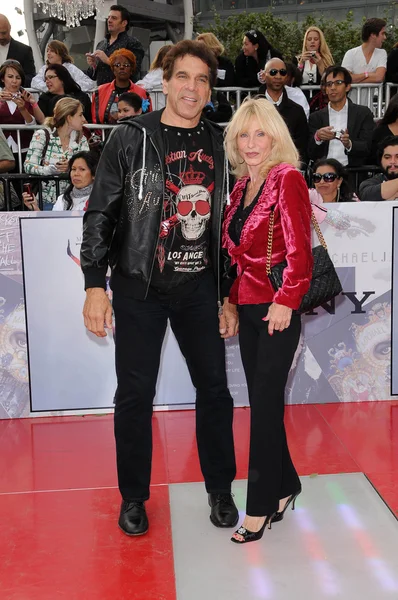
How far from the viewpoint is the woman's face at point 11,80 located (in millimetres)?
7125

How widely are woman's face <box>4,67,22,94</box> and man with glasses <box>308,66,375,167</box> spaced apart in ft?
9.53

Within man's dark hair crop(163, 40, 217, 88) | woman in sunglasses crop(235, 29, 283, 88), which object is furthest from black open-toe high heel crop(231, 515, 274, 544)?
woman in sunglasses crop(235, 29, 283, 88)

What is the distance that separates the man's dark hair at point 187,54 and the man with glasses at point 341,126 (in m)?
3.59

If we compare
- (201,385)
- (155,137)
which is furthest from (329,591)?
(155,137)

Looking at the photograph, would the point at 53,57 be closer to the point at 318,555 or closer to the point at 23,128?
the point at 23,128

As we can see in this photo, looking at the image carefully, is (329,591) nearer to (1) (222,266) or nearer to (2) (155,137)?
(1) (222,266)

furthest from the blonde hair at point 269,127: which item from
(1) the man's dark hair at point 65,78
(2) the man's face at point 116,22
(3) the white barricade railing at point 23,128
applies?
(2) the man's face at point 116,22

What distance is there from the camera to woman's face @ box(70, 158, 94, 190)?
538 cm

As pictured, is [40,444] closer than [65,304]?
Yes

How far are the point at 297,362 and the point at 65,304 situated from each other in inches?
62.2

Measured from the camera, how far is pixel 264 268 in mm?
2906

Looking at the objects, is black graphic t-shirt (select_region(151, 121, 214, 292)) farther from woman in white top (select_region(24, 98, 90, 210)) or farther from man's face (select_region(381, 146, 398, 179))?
woman in white top (select_region(24, 98, 90, 210))

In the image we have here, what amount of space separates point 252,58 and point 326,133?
252 cm

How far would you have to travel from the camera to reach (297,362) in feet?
15.9
